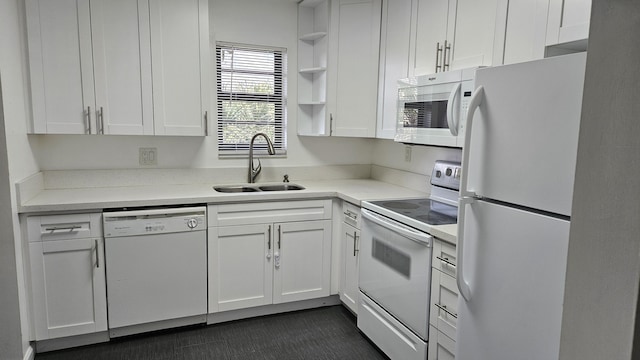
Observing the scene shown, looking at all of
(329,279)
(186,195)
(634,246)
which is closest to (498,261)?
(634,246)

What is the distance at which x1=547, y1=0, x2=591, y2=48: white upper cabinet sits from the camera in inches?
62.9

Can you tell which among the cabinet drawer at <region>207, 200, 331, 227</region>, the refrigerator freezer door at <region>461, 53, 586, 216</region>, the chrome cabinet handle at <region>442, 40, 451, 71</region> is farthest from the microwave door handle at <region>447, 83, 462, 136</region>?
the cabinet drawer at <region>207, 200, 331, 227</region>

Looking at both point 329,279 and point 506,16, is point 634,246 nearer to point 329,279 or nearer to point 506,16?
point 506,16

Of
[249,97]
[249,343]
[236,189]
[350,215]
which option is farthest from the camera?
[249,97]

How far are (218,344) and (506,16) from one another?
2.53 m

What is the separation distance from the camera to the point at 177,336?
2791 mm

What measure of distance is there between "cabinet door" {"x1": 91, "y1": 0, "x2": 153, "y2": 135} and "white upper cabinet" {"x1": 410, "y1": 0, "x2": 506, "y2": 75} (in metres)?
1.81

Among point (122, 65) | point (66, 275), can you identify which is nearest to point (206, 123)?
point (122, 65)

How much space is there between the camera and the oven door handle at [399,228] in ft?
6.98

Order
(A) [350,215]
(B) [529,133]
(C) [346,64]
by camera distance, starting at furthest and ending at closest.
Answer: (C) [346,64] → (A) [350,215] → (B) [529,133]

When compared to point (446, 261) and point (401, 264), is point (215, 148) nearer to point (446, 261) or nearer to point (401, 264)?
point (401, 264)

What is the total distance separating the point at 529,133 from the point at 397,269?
1200 millimetres

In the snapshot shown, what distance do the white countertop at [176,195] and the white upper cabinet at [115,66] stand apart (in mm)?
411

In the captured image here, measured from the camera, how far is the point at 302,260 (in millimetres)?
3086
